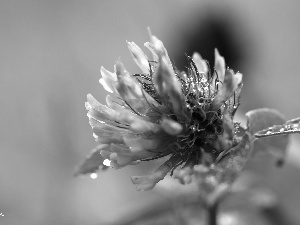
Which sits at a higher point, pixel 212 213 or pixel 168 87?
pixel 168 87

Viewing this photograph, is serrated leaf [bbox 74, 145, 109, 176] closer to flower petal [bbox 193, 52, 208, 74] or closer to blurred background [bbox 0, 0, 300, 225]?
flower petal [bbox 193, 52, 208, 74]

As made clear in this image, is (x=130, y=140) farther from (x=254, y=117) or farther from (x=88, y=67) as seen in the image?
(x=88, y=67)

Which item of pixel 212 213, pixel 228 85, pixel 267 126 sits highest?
pixel 228 85

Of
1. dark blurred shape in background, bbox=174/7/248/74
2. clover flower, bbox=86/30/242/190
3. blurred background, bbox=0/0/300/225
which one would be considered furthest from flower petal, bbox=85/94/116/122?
dark blurred shape in background, bbox=174/7/248/74

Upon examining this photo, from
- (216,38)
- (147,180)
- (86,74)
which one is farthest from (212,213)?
(86,74)

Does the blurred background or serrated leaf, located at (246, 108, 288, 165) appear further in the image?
the blurred background

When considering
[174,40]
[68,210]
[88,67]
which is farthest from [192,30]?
[68,210]

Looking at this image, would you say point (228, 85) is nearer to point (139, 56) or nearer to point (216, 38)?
point (139, 56)
